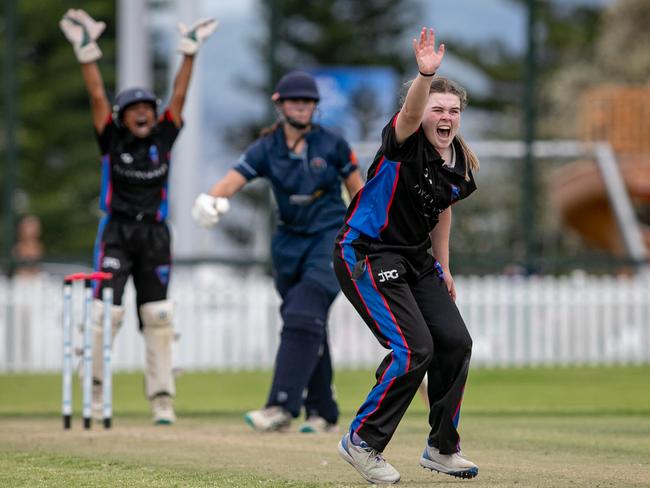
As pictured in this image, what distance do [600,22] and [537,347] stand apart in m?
39.8

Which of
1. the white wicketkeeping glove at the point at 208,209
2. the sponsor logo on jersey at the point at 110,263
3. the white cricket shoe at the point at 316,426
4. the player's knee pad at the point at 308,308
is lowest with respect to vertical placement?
the white cricket shoe at the point at 316,426

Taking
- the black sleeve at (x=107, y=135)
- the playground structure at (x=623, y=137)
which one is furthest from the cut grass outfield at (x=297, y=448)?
the playground structure at (x=623, y=137)

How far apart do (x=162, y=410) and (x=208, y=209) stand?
2064 mm

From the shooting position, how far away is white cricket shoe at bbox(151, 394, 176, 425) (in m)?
10.2

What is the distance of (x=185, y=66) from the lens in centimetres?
1026

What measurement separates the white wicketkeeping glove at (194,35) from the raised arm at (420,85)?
12.7ft

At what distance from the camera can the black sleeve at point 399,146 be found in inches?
267

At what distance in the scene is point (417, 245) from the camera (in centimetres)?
706

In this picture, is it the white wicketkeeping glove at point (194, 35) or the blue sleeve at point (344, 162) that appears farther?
the white wicketkeeping glove at point (194, 35)

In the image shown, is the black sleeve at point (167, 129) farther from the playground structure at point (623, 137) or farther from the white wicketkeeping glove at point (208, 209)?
the playground structure at point (623, 137)

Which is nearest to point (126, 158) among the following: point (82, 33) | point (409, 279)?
point (82, 33)

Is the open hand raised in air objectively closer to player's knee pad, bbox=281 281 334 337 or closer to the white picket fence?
player's knee pad, bbox=281 281 334 337

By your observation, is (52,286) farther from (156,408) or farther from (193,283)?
(156,408)

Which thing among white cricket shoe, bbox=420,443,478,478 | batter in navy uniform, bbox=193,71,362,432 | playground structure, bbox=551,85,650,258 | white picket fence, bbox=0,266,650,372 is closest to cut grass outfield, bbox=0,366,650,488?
white cricket shoe, bbox=420,443,478,478
